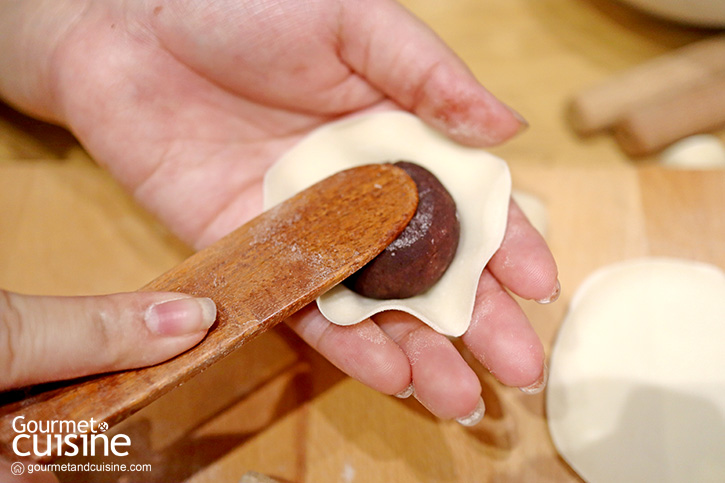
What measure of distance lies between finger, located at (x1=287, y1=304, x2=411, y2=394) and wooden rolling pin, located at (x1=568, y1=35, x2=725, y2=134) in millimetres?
1070

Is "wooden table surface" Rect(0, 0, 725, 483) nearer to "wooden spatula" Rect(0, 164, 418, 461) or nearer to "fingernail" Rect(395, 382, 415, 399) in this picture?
"fingernail" Rect(395, 382, 415, 399)

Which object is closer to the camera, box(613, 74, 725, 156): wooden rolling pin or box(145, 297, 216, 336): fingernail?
box(145, 297, 216, 336): fingernail

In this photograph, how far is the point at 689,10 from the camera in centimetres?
154

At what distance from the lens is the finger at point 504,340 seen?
847 mm

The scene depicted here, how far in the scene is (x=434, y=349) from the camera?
34.7 inches

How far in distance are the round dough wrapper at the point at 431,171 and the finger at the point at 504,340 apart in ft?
0.11

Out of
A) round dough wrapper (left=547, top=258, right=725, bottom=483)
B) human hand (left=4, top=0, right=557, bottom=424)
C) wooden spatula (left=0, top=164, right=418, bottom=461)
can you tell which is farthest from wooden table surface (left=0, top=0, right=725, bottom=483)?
wooden spatula (left=0, top=164, right=418, bottom=461)

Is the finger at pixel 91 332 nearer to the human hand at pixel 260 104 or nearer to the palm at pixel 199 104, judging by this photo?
the human hand at pixel 260 104

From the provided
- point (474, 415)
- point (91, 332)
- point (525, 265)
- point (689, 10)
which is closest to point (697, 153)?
point (689, 10)

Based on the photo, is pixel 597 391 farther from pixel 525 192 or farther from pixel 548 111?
pixel 548 111

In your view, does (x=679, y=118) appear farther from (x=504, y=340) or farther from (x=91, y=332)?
(x=91, y=332)

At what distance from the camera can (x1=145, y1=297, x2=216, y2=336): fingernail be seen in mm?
738

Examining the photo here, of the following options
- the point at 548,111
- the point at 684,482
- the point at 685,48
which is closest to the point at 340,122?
the point at 548,111

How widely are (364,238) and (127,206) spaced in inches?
30.2
